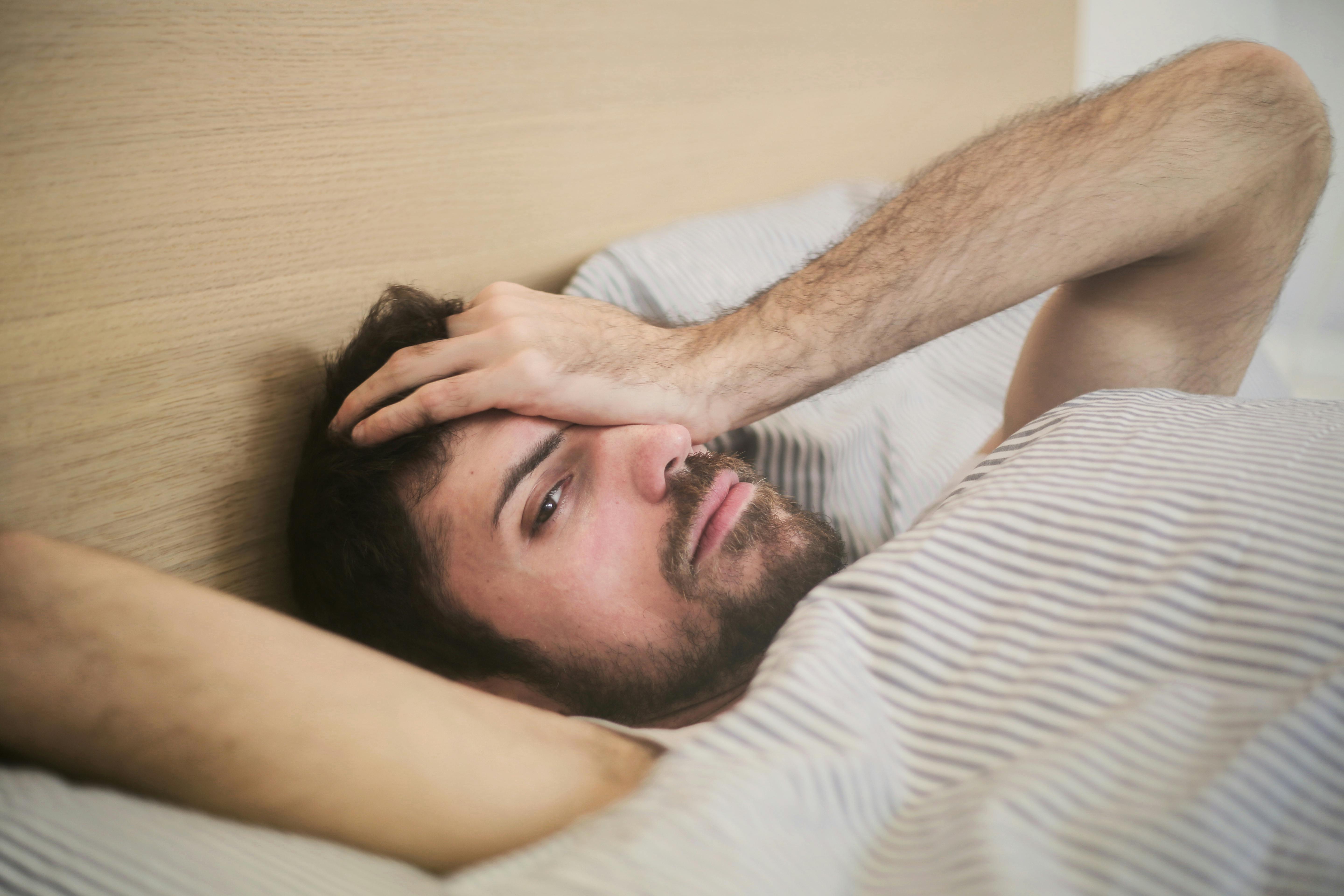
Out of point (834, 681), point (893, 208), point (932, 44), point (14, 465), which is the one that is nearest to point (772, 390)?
point (893, 208)

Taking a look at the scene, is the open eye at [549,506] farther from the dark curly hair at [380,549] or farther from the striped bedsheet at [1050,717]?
the striped bedsheet at [1050,717]

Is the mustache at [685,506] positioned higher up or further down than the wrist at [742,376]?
further down

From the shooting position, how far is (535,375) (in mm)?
709

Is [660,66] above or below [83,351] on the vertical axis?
above

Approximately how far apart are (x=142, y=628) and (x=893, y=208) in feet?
2.64

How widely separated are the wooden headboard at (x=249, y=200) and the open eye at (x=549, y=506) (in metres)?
0.28

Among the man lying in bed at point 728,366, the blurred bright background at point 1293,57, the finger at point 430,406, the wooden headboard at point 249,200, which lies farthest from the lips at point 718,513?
the blurred bright background at point 1293,57

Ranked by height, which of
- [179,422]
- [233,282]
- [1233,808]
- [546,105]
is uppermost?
[546,105]

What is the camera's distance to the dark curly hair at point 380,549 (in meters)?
0.73

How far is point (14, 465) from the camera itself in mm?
583

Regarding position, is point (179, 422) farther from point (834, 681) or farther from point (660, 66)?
point (660, 66)

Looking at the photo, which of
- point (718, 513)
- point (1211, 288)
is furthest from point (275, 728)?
point (1211, 288)

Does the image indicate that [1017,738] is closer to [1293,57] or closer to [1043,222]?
[1043,222]

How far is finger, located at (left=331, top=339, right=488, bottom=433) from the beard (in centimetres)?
25
